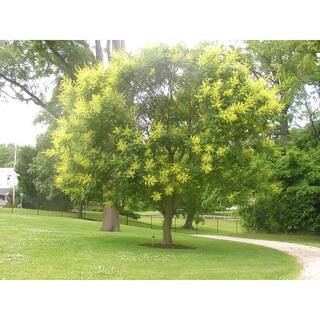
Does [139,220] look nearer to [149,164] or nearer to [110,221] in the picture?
[110,221]

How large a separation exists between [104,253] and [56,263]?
1.92m

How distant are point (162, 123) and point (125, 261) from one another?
3864 millimetres

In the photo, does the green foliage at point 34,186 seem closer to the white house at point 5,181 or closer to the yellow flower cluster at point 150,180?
the white house at point 5,181

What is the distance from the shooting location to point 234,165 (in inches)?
492

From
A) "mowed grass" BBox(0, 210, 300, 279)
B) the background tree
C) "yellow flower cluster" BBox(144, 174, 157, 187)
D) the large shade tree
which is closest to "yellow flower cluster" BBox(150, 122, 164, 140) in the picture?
the large shade tree

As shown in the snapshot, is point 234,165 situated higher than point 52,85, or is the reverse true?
point 52,85

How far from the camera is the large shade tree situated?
1188 cm

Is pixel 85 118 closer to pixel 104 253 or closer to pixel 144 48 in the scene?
pixel 144 48

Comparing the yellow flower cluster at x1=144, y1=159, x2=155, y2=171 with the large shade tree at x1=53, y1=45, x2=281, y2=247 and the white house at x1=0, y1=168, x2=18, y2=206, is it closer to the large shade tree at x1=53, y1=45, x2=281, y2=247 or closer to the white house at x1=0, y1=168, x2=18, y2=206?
the large shade tree at x1=53, y1=45, x2=281, y2=247

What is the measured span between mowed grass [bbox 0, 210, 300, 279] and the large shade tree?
1.48 metres

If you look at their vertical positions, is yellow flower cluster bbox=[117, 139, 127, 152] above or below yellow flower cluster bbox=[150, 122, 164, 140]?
below
